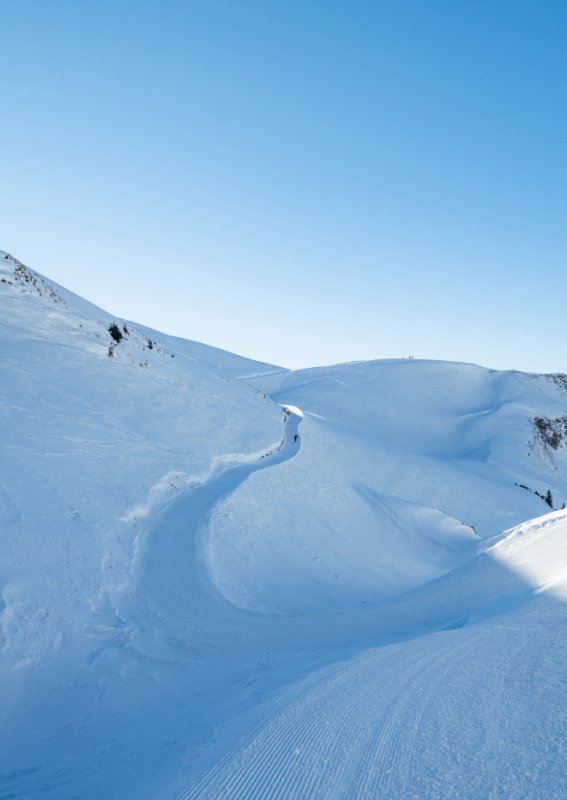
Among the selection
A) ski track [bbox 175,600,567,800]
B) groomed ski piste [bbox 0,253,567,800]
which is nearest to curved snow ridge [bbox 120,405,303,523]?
groomed ski piste [bbox 0,253,567,800]

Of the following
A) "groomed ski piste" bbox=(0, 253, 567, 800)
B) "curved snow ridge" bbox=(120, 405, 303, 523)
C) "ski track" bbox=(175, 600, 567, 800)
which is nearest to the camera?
"ski track" bbox=(175, 600, 567, 800)

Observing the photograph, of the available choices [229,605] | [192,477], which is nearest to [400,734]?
[229,605]

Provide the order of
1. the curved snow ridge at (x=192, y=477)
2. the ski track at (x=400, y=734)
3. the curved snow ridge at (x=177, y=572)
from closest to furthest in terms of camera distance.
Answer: the ski track at (x=400, y=734) < the curved snow ridge at (x=177, y=572) < the curved snow ridge at (x=192, y=477)

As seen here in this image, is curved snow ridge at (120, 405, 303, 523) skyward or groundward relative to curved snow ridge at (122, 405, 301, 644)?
skyward

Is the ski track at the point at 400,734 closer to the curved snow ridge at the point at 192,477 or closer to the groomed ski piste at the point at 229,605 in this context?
the groomed ski piste at the point at 229,605

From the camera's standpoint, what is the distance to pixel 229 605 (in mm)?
10445

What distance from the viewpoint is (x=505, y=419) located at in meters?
44.6

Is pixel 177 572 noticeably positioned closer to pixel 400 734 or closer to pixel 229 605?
pixel 229 605

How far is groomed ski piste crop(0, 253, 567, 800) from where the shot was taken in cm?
418

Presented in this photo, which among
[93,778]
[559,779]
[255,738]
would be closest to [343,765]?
[255,738]

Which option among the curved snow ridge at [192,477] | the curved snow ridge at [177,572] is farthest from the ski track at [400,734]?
the curved snow ridge at [192,477]

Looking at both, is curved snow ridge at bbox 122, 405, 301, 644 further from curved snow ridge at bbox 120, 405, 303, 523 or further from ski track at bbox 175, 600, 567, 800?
ski track at bbox 175, 600, 567, 800

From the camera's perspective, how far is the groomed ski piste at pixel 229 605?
418cm

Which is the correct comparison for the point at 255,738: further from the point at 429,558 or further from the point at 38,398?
the point at 429,558
